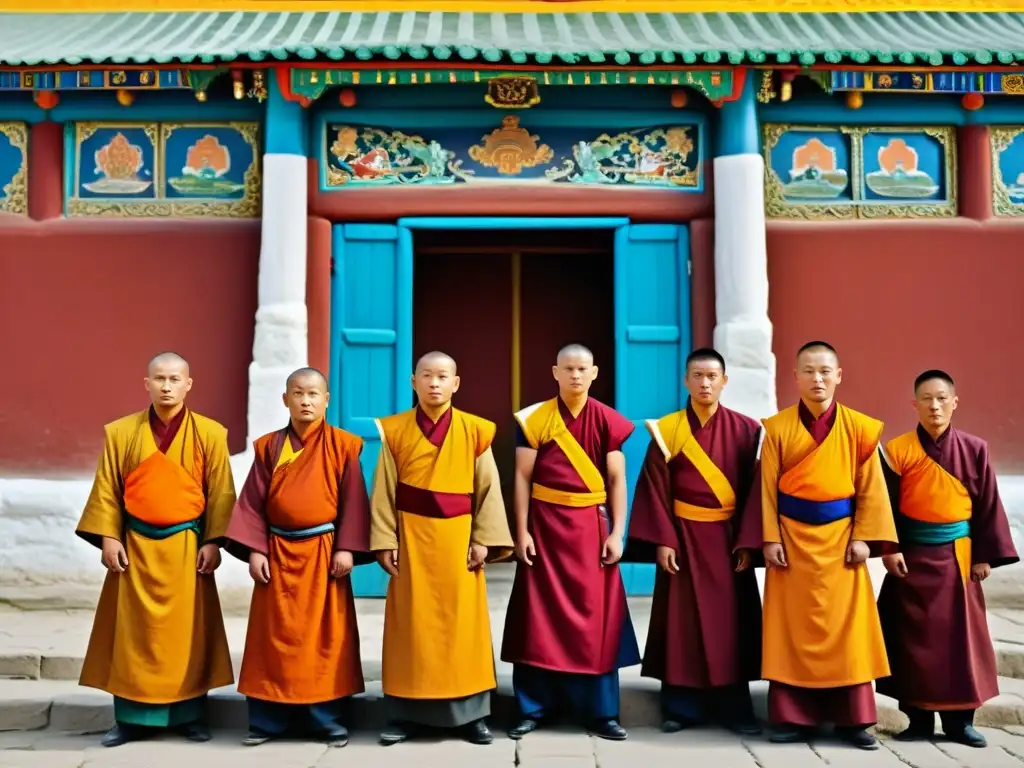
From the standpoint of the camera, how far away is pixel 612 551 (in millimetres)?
4223

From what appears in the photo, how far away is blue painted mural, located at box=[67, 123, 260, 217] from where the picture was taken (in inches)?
250

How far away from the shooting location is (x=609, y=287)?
26.0 ft

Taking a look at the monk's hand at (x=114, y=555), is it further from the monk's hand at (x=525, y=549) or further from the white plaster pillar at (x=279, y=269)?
the white plaster pillar at (x=279, y=269)

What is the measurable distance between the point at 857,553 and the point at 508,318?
415cm

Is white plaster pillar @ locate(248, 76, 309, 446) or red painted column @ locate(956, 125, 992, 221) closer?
white plaster pillar @ locate(248, 76, 309, 446)

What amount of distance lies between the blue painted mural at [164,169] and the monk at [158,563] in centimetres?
242

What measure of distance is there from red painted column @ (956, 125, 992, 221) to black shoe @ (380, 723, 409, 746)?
446 centimetres

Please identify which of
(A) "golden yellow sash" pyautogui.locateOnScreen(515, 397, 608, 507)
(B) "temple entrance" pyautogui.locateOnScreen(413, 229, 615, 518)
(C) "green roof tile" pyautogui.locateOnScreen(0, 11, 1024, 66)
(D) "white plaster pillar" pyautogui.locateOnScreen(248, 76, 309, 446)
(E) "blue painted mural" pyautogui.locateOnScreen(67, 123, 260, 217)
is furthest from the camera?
(B) "temple entrance" pyautogui.locateOnScreen(413, 229, 615, 518)

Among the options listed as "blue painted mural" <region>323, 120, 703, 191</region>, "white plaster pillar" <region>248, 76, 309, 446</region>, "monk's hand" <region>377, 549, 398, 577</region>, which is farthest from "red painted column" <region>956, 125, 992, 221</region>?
"monk's hand" <region>377, 549, 398, 577</region>

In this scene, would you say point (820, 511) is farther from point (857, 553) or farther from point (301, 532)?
point (301, 532)

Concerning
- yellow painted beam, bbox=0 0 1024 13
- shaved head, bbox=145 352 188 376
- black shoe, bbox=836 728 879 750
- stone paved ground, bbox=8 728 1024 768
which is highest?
yellow painted beam, bbox=0 0 1024 13

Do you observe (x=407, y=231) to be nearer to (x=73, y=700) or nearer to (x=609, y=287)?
(x=609, y=287)

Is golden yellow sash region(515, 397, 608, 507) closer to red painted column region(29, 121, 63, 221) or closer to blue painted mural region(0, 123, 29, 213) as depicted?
red painted column region(29, 121, 63, 221)

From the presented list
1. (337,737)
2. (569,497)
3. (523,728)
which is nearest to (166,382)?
(337,737)
